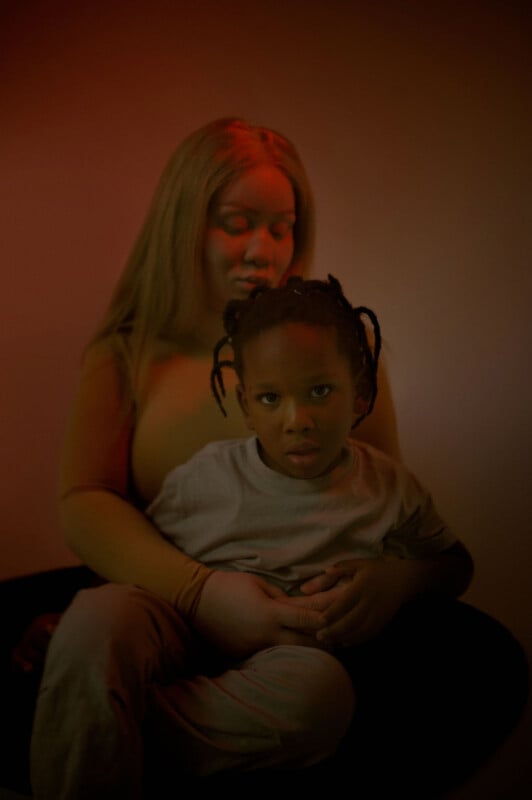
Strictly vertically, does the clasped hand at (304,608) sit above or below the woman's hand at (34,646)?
above

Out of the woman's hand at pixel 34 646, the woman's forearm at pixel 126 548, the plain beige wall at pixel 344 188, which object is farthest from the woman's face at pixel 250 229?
the woman's hand at pixel 34 646

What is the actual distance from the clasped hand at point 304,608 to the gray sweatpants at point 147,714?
0.04 meters

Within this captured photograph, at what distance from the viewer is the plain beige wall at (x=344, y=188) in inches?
26.0

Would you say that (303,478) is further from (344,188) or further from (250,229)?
(344,188)

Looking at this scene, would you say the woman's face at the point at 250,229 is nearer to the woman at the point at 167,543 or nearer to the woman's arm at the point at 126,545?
the woman at the point at 167,543

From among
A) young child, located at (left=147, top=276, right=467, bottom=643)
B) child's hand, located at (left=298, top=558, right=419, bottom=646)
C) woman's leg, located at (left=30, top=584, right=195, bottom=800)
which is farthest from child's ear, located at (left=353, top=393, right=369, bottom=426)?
woman's leg, located at (left=30, top=584, right=195, bottom=800)

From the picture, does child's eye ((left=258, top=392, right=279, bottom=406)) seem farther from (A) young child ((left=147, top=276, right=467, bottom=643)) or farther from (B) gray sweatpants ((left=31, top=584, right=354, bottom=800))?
(B) gray sweatpants ((left=31, top=584, right=354, bottom=800))

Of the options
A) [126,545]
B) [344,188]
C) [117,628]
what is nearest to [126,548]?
[126,545]

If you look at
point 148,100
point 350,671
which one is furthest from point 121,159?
point 350,671

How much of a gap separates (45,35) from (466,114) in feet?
1.27

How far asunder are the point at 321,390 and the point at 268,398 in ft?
0.12

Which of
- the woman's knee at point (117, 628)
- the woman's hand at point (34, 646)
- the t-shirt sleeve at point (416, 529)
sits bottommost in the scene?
the woman's hand at point (34, 646)

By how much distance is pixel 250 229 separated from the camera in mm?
632

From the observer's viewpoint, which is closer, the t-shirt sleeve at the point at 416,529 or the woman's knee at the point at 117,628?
the woman's knee at the point at 117,628
